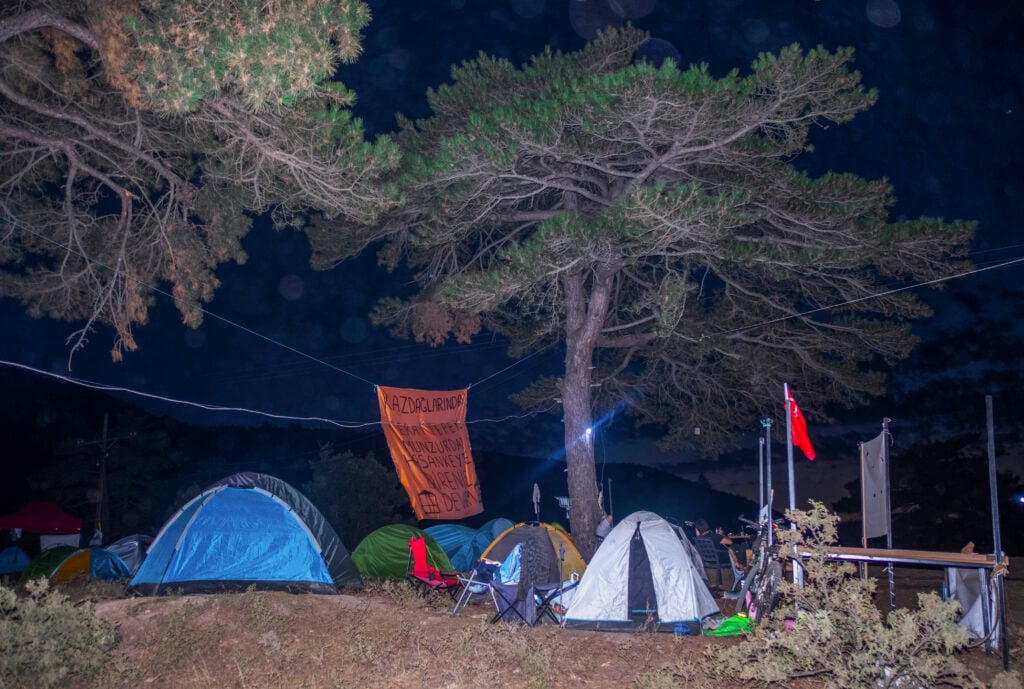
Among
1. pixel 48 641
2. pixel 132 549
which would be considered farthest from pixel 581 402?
pixel 132 549

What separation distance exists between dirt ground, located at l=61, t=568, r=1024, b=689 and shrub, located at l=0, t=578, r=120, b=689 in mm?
216

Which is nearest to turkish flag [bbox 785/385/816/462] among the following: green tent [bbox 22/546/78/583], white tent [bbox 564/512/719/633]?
white tent [bbox 564/512/719/633]

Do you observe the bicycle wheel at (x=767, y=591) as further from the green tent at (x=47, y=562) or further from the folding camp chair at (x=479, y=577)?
the green tent at (x=47, y=562)

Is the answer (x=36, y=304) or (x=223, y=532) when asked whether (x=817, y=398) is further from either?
(x=36, y=304)

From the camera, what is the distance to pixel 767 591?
304 inches

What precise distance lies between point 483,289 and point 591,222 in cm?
188

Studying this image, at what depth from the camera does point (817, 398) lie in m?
14.6

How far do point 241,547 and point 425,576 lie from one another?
108 inches

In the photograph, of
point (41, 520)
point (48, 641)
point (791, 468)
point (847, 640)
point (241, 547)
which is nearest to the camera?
point (847, 640)

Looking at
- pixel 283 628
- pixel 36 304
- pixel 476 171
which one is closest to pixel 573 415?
pixel 476 171

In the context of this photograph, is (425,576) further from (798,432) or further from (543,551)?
(798,432)

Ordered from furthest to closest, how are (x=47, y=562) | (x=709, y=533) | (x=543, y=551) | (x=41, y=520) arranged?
(x=41, y=520) < (x=47, y=562) < (x=709, y=533) < (x=543, y=551)

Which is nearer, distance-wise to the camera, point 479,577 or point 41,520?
point 479,577

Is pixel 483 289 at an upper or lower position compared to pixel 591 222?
lower
